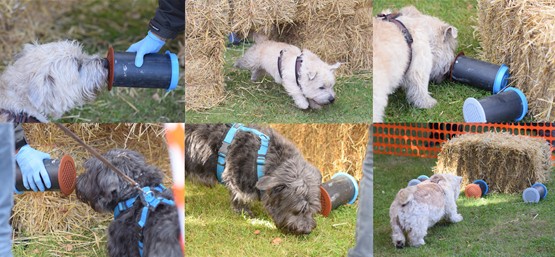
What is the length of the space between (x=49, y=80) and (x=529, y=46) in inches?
149

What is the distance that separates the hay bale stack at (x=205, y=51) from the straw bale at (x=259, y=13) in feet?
0.25

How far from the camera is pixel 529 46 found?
5.58m

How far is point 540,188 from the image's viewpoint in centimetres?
634

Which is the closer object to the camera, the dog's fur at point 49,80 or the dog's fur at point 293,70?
the dog's fur at point 49,80

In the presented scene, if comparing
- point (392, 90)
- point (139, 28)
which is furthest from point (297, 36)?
point (139, 28)

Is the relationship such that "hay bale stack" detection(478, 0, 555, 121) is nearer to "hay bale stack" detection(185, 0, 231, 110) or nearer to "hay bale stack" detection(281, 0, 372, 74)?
"hay bale stack" detection(281, 0, 372, 74)

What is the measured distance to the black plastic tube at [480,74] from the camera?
5781 mm

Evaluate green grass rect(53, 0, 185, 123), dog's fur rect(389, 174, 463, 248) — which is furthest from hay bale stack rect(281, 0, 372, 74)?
green grass rect(53, 0, 185, 123)

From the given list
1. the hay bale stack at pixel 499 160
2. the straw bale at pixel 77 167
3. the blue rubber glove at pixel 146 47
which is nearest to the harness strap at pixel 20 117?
the straw bale at pixel 77 167

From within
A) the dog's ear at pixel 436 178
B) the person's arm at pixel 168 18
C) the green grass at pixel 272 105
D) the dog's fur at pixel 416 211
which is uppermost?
the person's arm at pixel 168 18

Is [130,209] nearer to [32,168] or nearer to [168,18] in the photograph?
[32,168]

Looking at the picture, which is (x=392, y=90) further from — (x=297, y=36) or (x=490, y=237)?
(x=490, y=237)

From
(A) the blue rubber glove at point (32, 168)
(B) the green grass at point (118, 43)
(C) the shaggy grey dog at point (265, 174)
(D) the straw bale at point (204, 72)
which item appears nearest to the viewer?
(A) the blue rubber glove at point (32, 168)

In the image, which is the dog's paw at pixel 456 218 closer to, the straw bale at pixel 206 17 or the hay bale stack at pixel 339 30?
the hay bale stack at pixel 339 30
